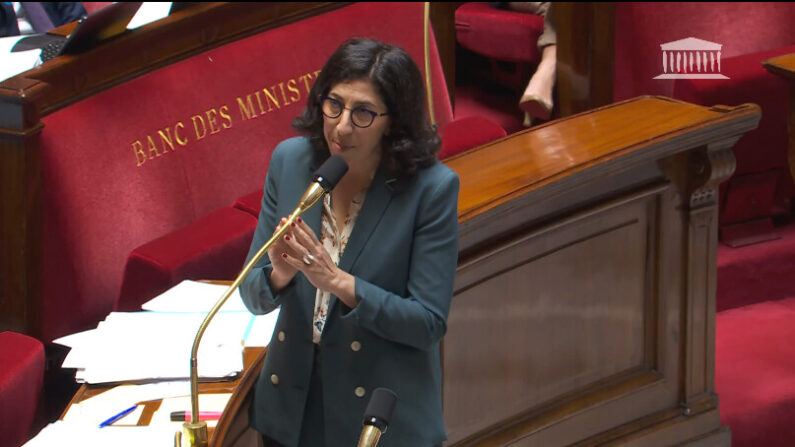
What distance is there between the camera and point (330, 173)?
0.56m

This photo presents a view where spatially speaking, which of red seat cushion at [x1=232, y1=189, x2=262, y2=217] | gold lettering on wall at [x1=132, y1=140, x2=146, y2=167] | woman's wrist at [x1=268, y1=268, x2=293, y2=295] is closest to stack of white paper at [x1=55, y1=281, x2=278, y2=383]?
woman's wrist at [x1=268, y1=268, x2=293, y2=295]

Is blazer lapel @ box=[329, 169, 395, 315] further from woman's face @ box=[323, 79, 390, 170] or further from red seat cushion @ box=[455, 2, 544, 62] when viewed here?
red seat cushion @ box=[455, 2, 544, 62]

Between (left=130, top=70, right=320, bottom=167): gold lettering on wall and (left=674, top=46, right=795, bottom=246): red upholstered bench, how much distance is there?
0.44 m

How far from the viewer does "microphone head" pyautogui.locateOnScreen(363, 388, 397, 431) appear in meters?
0.48

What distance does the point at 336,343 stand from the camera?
0.64 metres

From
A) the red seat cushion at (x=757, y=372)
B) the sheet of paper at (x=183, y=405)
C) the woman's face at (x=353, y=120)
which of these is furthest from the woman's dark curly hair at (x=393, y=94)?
the red seat cushion at (x=757, y=372)

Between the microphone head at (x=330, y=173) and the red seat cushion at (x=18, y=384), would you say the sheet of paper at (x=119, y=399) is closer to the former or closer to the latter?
the red seat cushion at (x=18, y=384)

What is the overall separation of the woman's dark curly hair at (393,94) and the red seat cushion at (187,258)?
1.12 ft

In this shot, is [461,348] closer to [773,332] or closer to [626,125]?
[626,125]

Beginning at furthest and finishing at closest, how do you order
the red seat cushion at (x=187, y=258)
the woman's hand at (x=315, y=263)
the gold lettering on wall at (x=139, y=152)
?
the gold lettering on wall at (x=139, y=152) → the red seat cushion at (x=187, y=258) → the woman's hand at (x=315, y=263)

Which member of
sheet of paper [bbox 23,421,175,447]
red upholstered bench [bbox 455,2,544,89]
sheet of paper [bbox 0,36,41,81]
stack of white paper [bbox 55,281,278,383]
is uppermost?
sheet of paper [bbox 0,36,41,81]

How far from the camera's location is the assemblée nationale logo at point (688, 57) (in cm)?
128

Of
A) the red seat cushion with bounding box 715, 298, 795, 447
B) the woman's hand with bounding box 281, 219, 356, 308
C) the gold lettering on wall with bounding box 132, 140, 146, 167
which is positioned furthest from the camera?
the gold lettering on wall with bounding box 132, 140, 146, 167

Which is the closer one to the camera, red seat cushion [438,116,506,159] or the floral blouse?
the floral blouse
